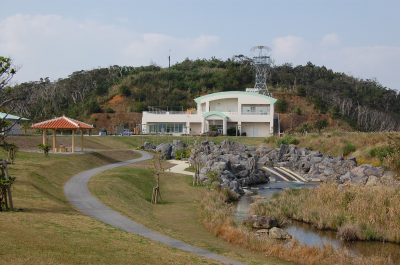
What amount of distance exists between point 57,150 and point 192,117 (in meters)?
38.7

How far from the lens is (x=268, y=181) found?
4822cm

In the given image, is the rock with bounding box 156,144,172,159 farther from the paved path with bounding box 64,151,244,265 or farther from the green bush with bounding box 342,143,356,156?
the paved path with bounding box 64,151,244,265

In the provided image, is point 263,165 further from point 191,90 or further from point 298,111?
point 191,90

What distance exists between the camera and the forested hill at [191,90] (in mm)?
105000

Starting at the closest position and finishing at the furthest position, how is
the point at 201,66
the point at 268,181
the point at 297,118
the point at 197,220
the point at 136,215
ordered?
the point at 136,215
the point at 197,220
the point at 268,181
the point at 297,118
the point at 201,66

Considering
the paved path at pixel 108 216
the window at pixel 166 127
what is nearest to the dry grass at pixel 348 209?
the paved path at pixel 108 216

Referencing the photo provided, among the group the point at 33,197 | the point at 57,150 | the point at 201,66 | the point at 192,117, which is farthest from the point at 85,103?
the point at 33,197

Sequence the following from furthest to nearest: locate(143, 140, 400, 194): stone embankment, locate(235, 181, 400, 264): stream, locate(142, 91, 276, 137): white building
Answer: locate(142, 91, 276, 137): white building < locate(143, 140, 400, 194): stone embankment < locate(235, 181, 400, 264): stream

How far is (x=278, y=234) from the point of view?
2334 cm

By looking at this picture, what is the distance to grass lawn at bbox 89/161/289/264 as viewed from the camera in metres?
20.1

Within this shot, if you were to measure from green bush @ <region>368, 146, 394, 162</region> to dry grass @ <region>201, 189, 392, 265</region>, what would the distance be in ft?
99.5

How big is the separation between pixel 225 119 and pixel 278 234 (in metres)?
62.2

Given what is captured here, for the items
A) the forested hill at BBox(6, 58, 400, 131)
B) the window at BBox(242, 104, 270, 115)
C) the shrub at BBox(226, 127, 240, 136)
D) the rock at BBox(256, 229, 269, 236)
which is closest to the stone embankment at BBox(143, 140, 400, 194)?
the rock at BBox(256, 229, 269, 236)

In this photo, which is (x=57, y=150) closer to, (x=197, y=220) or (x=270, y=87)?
(x=197, y=220)
